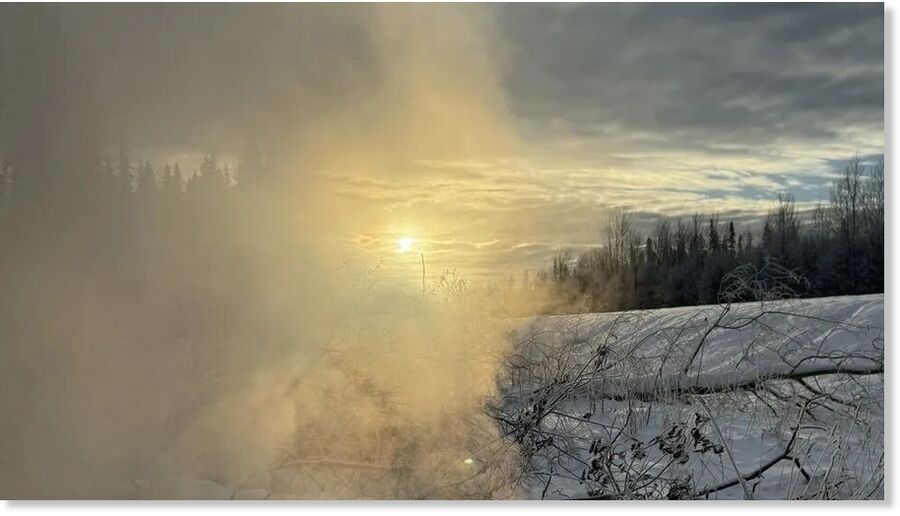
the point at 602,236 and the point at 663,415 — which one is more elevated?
the point at 602,236

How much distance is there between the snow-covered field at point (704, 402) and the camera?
3.19m

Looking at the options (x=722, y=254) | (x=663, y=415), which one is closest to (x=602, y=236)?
(x=722, y=254)

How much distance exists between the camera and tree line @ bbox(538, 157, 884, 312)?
3184 mm

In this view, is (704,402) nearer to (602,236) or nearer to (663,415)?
(663,415)

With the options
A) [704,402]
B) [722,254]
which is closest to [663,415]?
[704,402]

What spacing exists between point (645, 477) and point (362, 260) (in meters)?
1.16

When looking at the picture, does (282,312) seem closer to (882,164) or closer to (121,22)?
(121,22)

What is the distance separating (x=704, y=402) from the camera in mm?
3215

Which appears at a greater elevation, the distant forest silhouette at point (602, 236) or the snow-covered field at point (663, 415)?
the distant forest silhouette at point (602, 236)

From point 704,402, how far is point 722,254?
1.58 ft

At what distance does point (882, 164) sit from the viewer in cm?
320

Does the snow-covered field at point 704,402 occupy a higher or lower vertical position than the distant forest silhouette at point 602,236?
lower

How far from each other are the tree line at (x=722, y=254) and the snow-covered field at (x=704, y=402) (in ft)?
0.17

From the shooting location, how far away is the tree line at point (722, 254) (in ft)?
10.4
